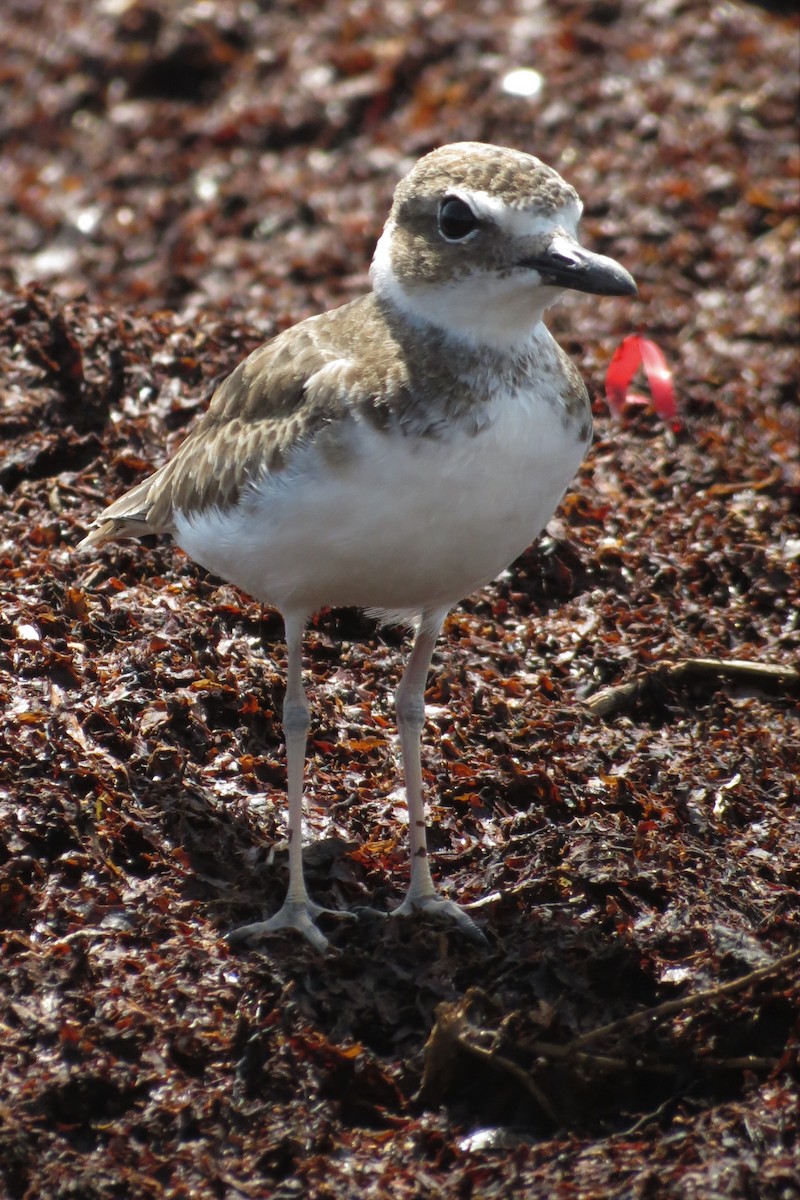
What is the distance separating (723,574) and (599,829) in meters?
2.17

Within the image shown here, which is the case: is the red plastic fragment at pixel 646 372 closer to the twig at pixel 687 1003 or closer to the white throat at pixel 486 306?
the white throat at pixel 486 306

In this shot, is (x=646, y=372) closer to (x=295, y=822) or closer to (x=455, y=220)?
(x=455, y=220)

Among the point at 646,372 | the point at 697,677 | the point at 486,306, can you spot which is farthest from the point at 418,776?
the point at 646,372

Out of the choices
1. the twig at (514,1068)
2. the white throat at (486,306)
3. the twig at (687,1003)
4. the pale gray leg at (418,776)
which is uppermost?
the white throat at (486,306)

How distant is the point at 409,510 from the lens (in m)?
5.00

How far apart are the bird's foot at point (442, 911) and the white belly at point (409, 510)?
1.17 m

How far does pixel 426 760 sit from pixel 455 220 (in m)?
2.40

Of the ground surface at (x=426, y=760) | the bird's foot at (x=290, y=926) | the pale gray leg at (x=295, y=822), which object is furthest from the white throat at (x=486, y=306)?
the bird's foot at (x=290, y=926)

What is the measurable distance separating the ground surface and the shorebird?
1.42 feet

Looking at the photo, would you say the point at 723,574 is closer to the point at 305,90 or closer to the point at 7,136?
the point at 305,90

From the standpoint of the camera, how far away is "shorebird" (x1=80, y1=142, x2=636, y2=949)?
503 cm

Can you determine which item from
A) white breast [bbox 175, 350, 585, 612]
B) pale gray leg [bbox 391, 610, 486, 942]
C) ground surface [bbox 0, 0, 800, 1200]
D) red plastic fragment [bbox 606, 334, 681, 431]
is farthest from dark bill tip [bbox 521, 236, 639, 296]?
red plastic fragment [bbox 606, 334, 681, 431]

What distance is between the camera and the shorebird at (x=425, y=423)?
16.5ft

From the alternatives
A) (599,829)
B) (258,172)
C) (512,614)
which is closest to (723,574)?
A: (512,614)
